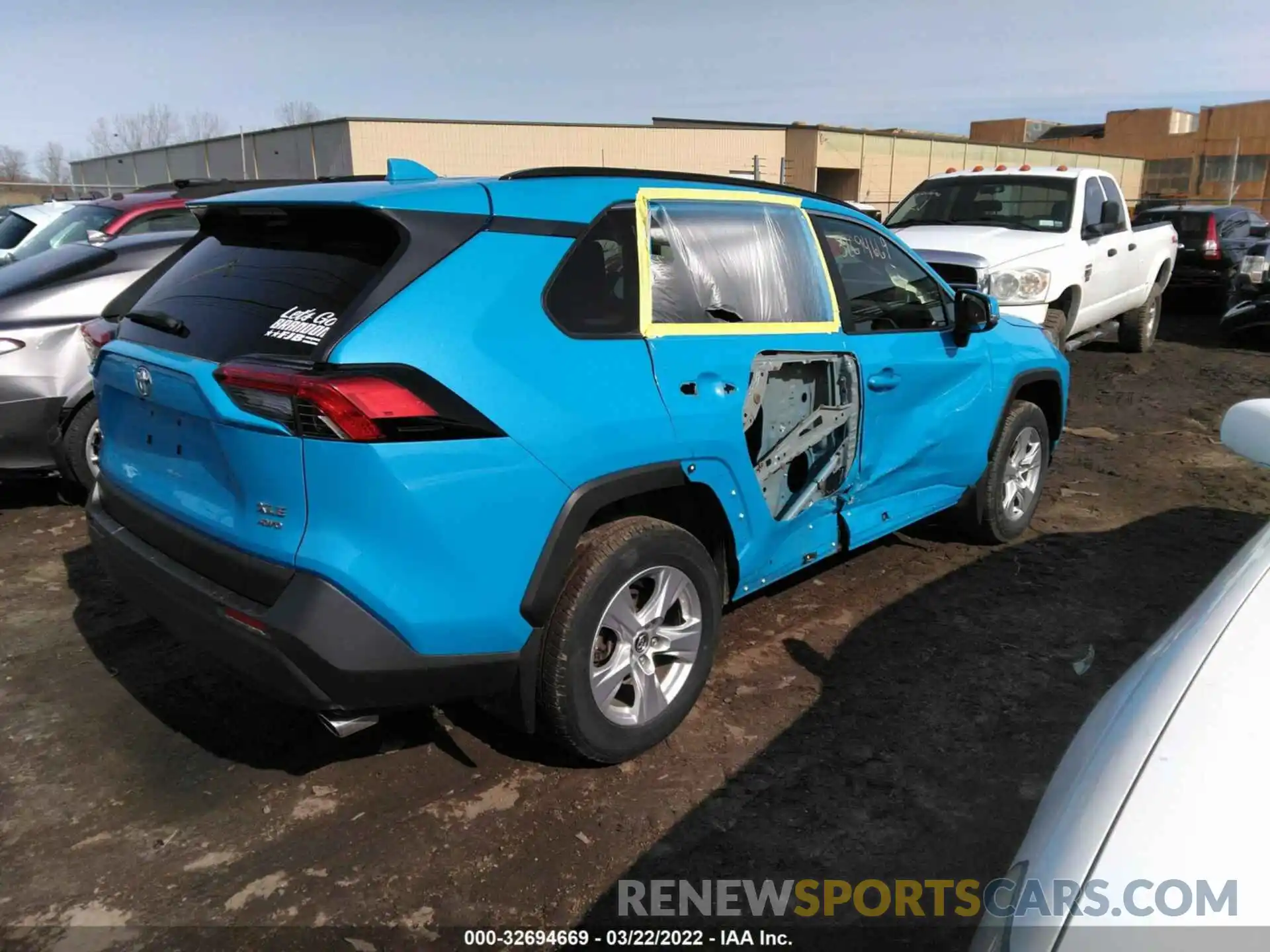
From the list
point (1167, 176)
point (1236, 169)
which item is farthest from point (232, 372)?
point (1167, 176)

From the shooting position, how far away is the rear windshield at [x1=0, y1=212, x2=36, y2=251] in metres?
9.47

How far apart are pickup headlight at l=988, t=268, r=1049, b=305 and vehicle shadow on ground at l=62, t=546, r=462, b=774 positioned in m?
6.61

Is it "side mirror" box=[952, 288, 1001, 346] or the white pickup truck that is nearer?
"side mirror" box=[952, 288, 1001, 346]

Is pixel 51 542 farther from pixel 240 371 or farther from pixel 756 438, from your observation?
pixel 756 438

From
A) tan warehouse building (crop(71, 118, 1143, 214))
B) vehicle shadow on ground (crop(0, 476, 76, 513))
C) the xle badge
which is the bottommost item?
vehicle shadow on ground (crop(0, 476, 76, 513))

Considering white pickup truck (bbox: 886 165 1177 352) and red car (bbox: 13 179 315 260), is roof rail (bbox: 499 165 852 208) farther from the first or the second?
red car (bbox: 13 179 315 260)

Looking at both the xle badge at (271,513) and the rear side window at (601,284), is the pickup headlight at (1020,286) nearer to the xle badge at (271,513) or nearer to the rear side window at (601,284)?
the rear side window at (601,284)

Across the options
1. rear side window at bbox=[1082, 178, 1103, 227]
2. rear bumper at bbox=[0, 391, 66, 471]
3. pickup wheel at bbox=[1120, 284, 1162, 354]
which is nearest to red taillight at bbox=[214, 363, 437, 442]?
rear bumper at bbox=[0, 391, 66, 471]

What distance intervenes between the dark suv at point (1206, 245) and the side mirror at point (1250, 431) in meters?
13.3

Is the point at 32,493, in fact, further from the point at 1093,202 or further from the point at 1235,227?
the point at 1235,227

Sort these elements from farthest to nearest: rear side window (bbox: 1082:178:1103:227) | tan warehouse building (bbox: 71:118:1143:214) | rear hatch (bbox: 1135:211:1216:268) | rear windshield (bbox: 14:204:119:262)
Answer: tan warehouse building (bbox: 71:118:1143:214) → rear hatch (bbox: 1135:211:1216:268) → rear side window (bbox: 1082:178:1103:227) → rear windshield (bbox: 14:204:119:262)

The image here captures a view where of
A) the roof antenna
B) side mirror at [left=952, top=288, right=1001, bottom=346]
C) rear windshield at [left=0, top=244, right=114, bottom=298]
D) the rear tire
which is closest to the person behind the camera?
the roof antenna

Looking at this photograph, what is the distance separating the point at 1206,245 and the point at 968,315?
41.5 feet

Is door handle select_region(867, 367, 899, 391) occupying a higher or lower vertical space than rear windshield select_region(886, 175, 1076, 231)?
lower
